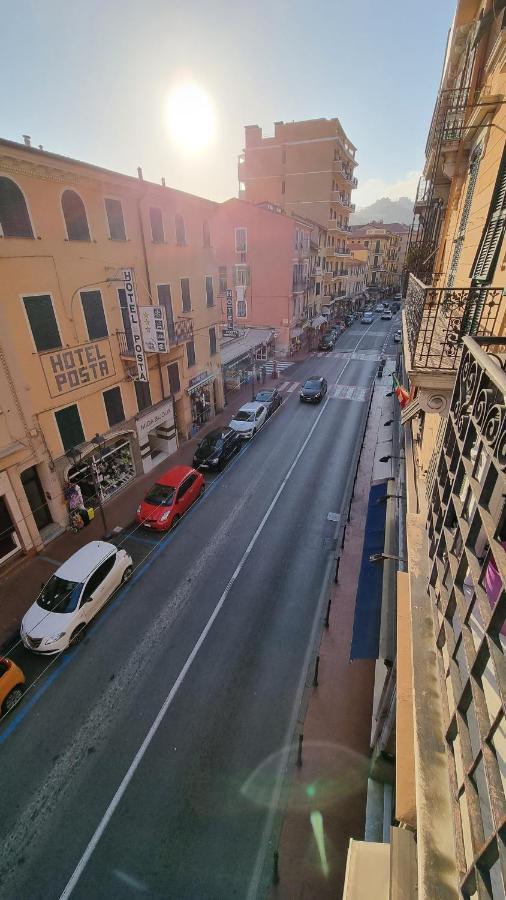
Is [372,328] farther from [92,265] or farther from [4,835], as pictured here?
[4,835]

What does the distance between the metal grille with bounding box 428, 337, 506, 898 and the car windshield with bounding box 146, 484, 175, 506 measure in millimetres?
12212

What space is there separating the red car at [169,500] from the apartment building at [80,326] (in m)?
2.25

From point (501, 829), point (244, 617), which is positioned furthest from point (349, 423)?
point (501, 829)

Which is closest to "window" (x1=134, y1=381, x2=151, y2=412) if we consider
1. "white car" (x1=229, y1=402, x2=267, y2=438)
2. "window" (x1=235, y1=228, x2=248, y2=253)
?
"white car" (x1=229, y1=402, x2=267, y2=438)

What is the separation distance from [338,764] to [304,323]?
129 feet

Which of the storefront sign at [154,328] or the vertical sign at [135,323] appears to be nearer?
the vertical sign at [135,323]

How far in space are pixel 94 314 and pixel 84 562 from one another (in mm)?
9217

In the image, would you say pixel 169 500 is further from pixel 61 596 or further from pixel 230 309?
pixel 230 309

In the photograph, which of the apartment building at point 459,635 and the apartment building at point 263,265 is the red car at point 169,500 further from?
the apartment building at point 263,265

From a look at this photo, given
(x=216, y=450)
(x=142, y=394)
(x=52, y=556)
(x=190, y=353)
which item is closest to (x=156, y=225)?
(x=190, y=353)

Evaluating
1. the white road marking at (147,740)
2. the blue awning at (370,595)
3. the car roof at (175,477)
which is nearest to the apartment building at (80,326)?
the car roof at (175,477)

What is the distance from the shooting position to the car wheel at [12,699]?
29.1 ft

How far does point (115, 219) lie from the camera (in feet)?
49.8

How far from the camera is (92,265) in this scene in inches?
563
